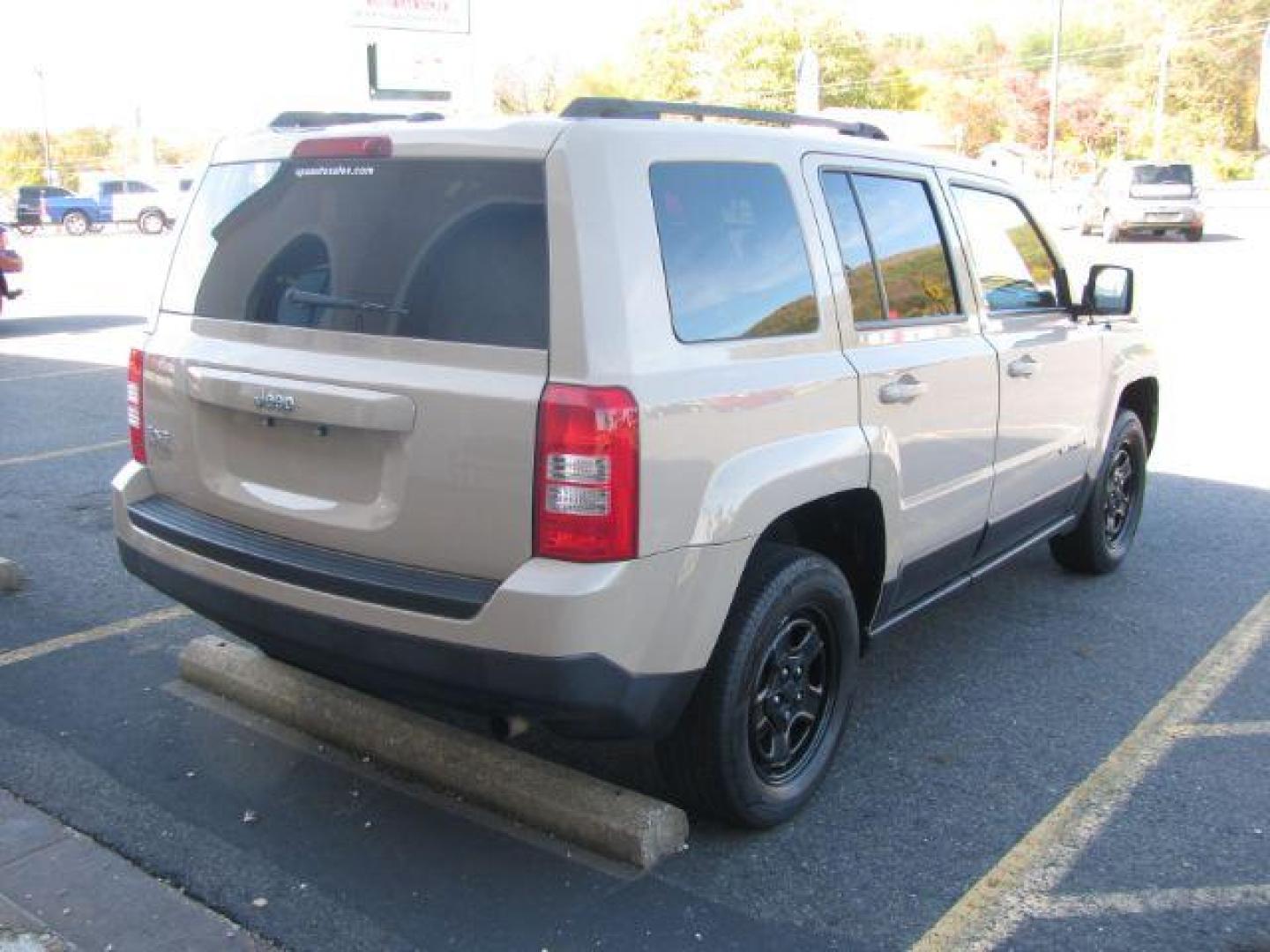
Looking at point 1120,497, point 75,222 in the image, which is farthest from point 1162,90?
point 1120,497

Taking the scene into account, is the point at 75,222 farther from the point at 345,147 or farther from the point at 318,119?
the point at 345,147

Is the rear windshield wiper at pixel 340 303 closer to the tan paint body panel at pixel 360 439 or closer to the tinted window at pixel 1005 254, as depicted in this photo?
the tan paint body panel at pixel 360 439

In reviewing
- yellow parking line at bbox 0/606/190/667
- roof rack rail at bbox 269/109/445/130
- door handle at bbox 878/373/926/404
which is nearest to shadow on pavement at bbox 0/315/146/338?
yellow parking line at bbox 0/606/190/667

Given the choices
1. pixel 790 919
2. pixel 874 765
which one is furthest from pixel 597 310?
pixel 874 765

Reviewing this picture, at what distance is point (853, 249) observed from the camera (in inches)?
146

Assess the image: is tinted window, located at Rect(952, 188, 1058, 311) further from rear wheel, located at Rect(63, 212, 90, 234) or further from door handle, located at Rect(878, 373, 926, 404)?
rear wheel, located at Rect(63, 212, 90, 234)

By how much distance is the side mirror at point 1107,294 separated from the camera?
5164mm

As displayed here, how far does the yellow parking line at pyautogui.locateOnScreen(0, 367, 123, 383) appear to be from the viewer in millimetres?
11438

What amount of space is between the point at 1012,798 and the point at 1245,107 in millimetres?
74462

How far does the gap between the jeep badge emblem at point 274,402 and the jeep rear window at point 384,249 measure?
21 centimetres

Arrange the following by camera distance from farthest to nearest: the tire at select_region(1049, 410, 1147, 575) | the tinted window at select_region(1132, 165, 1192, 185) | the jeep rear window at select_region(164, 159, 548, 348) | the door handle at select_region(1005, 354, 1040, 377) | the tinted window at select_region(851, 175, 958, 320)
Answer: the tinted window at select_region(1132, 165, 1192, 185) < the tire at select_region(1049, 410, 1147, 575) < the door handle at select_region(1005, 354, 1040, 377) < the tinted window at select_region(851, 175, 958, 320) < the jeep rear window at select_region(164, 159, 548, 348)

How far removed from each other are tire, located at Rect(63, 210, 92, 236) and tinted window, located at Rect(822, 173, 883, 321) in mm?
43710

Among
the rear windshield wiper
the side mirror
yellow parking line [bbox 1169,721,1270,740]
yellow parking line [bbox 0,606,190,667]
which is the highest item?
the rear windshield wiper

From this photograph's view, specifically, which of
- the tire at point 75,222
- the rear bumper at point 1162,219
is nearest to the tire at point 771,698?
the rear bumper at point 1162,219
